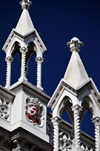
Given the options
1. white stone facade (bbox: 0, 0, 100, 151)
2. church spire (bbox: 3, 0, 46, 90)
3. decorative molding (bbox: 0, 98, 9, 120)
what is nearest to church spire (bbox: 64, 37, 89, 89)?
white stone facade (bbox: 0, 0, 100, 151)

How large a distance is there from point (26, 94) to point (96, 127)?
296 cm

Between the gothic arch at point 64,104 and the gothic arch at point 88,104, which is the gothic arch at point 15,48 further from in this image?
the gothic arch at point 88,104

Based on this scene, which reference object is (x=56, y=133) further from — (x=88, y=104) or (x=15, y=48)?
(x=15, y=48)

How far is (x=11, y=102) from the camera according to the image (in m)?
26.0

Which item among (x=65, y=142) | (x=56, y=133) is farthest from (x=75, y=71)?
(x=65, y=142)

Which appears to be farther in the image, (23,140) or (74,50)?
(74,50)

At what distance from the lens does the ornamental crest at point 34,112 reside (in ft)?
84.8

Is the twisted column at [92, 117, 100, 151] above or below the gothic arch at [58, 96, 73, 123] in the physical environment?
below

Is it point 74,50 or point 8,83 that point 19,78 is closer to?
point 8,83

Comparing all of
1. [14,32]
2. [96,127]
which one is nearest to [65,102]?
[96,127]

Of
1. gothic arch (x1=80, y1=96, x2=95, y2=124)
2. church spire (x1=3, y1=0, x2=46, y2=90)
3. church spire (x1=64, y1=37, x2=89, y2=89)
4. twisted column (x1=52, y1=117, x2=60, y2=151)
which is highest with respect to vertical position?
church spire (x1=3, y1=0, x2=46, y2=90)

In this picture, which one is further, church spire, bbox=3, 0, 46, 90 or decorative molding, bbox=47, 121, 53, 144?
church spire, bbox=3, 0, 46, 90

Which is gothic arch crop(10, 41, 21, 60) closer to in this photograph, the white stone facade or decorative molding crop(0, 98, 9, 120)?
the white stone facade

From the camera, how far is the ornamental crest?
25.9 m
